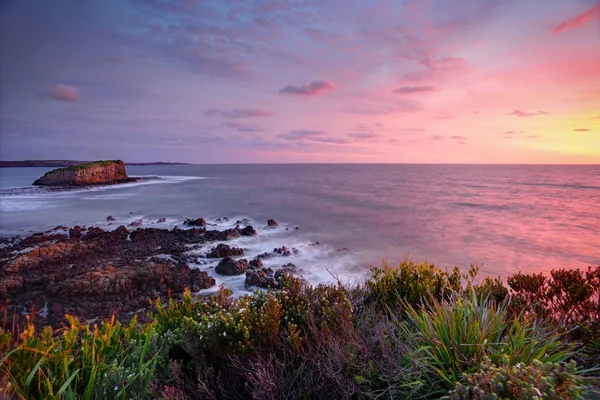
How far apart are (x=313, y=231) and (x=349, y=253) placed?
569 cm

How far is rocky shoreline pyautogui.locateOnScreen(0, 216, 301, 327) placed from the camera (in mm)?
10969

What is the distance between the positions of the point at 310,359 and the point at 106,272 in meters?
12.4

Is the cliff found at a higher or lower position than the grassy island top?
lower

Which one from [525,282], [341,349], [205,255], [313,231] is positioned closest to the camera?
[341,349]

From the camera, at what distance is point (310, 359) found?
385 cm

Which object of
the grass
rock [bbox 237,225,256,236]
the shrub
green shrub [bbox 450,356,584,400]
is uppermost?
the grass

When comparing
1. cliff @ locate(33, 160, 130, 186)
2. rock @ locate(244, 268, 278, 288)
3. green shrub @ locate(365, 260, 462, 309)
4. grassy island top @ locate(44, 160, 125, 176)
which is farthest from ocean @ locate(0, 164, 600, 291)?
grassy island top @ locate(44, 160, 125, 176)

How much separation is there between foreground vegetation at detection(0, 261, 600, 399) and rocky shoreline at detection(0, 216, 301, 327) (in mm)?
5024

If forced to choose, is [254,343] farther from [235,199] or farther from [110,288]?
[235,199]

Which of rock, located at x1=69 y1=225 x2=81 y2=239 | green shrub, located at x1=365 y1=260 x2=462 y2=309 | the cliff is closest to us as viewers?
green shrub, located at x1=365 y1=260 x2=462 y2=309

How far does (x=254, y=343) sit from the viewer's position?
4.21m

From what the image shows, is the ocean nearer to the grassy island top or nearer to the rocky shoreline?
the rocky shoreline

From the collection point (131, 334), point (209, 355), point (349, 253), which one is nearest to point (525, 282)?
point (209, 355)

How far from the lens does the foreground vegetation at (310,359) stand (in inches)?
119
